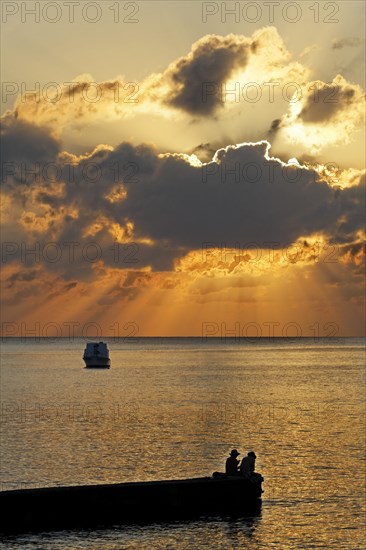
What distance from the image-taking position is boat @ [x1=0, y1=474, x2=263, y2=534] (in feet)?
134

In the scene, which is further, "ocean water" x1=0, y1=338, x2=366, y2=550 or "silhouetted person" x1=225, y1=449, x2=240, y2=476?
"silhouetted person" x1=225, y1=449, x2=240, y2=476

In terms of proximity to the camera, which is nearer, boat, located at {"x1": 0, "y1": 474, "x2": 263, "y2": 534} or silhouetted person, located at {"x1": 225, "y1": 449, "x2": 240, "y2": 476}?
boat, located at {"x1": 0, "y1": 474, "x2": 263, "y2": 534}

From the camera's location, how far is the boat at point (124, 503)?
40750mm

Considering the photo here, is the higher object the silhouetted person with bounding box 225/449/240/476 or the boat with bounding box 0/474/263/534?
the silhouetted person with bounding box 225/449/240/476

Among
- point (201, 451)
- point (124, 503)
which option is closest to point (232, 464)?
point (124, 503)

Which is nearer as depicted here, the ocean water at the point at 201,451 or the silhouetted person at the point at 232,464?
the ocean water at the point at 201,451

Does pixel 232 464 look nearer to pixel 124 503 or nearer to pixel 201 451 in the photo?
pixel 124 503

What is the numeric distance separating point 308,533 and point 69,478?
1869 centimetres

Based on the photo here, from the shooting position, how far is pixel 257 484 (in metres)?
45.2

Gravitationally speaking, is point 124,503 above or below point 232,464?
below

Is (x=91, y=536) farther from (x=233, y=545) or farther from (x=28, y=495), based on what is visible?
(x=233, y=545)

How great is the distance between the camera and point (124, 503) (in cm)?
4250

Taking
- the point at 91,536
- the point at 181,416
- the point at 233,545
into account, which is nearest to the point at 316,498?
the point at 233,545

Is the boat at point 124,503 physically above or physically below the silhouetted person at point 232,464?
below
